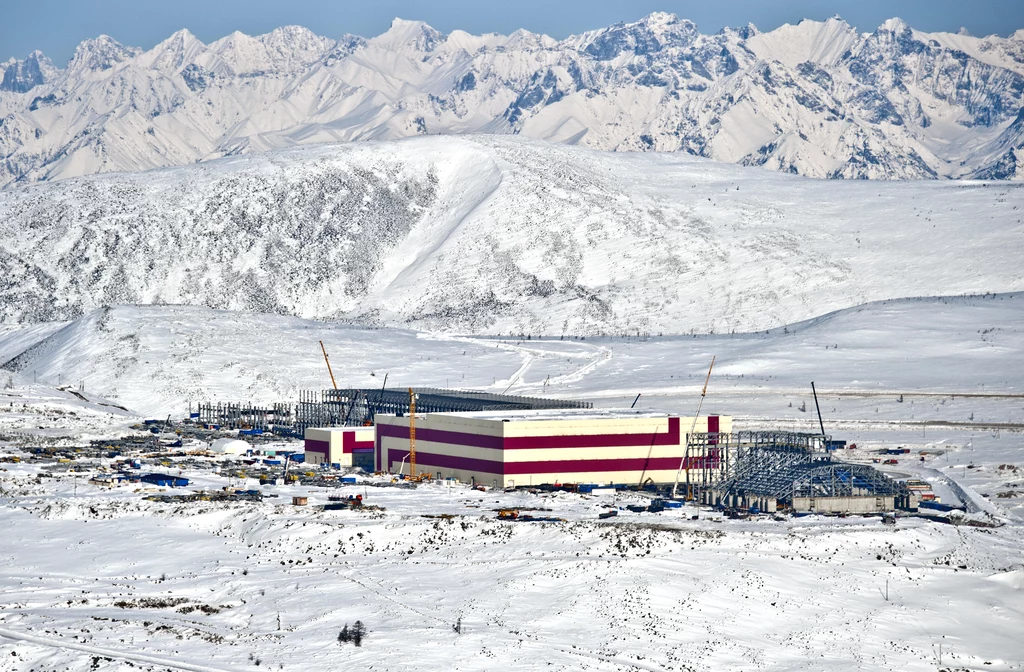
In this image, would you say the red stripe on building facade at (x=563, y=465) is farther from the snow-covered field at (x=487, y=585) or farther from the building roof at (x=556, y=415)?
the snow-covered field at (x=487, y=585)

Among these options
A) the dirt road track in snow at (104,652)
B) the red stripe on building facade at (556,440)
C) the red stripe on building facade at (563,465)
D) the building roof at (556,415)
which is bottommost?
the dirt road track in snow at (104,652)

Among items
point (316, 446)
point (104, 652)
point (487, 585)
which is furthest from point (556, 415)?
point (104, 652)

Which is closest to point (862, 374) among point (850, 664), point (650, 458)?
point (650, 458)

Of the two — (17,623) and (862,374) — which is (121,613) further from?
(862,374)

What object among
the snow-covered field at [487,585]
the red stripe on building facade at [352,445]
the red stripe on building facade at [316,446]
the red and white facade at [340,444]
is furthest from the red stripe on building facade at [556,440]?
the red stripe on building facade at [316,446]

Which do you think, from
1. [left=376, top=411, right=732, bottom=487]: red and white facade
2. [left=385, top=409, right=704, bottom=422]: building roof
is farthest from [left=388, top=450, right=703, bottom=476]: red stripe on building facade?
[left=385, top=409, right=704, bottom=422]: building roof

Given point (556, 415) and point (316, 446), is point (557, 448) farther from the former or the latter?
point (316, 446)

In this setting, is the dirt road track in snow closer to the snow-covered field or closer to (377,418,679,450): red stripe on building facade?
the snow-covered field
